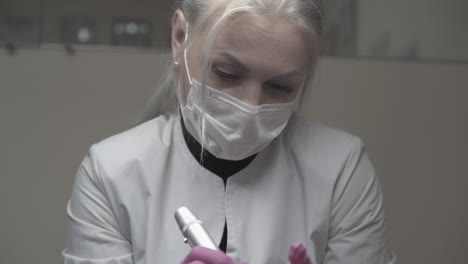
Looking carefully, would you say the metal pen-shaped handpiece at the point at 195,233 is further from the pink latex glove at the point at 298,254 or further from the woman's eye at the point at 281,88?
the woman's eye at the point at 281,88

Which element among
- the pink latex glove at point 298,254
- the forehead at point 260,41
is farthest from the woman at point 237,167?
the pink latex glove at point 298,254

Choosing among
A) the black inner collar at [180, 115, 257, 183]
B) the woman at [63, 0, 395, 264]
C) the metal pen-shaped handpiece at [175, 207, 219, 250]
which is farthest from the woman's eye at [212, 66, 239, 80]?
the metal pen-shaped handpiece at [175, 207, 219, 250]

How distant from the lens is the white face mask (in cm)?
87

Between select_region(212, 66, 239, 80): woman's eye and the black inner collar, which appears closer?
select_region(212, 66, 239, 80): woman's eye

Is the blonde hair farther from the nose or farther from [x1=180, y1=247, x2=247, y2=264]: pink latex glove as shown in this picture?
[x1=180, y1=247, x2=247, y2=264]: pink latex glove

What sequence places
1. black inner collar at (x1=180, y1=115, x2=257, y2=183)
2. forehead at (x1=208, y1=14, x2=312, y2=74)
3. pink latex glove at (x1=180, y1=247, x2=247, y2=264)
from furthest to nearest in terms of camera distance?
black inner collar at (x1=180, y1=115, x2=257, y2=183), forehead at (x1=208, y1=14, x2=312, y2=74), pink latex glove at (x1=180, y1=247, x2=247, y2=264)

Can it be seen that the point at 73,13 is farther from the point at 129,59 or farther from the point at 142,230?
the point at 142,230

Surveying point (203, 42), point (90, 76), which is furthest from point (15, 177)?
point (203, 42)

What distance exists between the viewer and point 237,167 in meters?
1.00

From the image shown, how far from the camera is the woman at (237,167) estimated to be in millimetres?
867

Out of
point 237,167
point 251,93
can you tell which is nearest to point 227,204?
point 237,167

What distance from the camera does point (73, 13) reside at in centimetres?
147

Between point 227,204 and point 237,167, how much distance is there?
77mm

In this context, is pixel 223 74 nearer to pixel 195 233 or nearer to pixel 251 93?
pixel 251 93
